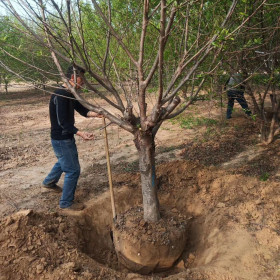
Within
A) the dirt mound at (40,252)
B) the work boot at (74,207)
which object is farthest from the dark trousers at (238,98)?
the dirt mound at (40,252)

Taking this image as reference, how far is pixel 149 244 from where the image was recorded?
3045 mm

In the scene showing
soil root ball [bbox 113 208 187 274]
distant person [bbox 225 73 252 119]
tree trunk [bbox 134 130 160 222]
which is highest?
distant person [bbox 225 73 252 119]

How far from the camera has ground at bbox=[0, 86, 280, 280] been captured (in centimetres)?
266

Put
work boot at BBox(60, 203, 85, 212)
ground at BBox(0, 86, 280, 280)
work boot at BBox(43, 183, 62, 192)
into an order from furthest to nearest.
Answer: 1. work boot at BBox(43, 183, 62, 192)
2. work boot at BBox(60, 203, 85, 212)
3. ground at BBox(0, 86, 280, 280)

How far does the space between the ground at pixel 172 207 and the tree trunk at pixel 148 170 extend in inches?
17.9

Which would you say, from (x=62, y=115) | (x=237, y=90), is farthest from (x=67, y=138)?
(x=237, y=90)

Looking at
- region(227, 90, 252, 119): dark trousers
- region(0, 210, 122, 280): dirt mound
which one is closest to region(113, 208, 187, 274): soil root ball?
region(0, 210, 122, 280): dirt mound

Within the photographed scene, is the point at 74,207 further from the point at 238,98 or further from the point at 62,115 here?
the point at 238,98

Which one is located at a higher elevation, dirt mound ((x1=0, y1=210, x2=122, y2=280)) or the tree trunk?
the tree trunk

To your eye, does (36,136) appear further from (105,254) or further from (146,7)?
(146,7)

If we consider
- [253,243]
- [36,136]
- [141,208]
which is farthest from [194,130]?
[36,136]

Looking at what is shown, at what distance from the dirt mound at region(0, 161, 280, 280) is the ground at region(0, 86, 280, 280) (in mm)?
11

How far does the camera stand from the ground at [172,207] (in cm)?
266

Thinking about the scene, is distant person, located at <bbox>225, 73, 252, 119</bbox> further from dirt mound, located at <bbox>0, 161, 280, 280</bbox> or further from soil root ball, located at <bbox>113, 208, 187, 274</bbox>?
soil root ball, located at <bbox>113, 208, 187, 274</bbox>
